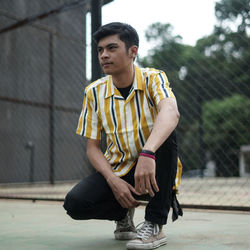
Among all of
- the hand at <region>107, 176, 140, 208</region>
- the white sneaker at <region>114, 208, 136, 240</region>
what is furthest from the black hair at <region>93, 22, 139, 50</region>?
the white sneaker at <region>114, 208, 136, 240</region>

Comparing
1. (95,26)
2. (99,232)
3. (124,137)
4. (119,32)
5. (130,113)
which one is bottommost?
(99,232)

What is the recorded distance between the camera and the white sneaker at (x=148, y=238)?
1.64 meters

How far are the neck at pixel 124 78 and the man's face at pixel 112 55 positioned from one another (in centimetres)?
3

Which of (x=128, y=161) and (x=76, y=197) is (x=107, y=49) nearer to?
(x=128, y=161)

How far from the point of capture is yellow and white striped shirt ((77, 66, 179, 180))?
5.90 ft

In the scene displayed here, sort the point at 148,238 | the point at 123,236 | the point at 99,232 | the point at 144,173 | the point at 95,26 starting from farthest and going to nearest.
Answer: the point at 95,26 < the point at 99,232 < the point at 123,236 < the point at 148,238 < the point at 144,173

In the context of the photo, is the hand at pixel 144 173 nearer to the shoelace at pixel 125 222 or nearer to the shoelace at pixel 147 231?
the shoelace at pixel 147 231

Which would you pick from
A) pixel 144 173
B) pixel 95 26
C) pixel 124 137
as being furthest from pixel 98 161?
pixel 95 26

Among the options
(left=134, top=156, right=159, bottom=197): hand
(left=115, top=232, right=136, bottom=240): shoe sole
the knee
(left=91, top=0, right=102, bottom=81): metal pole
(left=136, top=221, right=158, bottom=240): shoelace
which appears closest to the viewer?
(left=134, top=156, right=159, bottom=197): hand

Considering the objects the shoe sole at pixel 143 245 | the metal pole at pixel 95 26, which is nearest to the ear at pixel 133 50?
the shoe sole at pixel 143 245

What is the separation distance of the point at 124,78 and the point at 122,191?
0.52m

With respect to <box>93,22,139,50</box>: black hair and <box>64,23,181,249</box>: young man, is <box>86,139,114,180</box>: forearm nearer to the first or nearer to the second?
<box>64,23,181,249</box>: young man

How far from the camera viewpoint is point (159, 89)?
1.77 meters

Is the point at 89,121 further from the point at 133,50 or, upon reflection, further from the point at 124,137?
the point at 133,50
